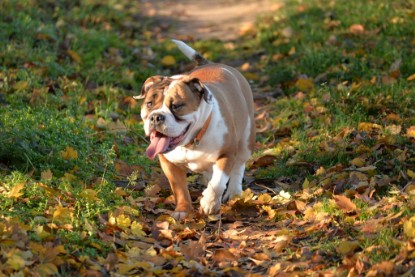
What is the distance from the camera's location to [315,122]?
26.1 ft

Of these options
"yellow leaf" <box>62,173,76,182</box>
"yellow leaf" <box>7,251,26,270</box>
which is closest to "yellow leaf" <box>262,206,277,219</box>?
"yellow leaf" <box>62,173,76,182</box>

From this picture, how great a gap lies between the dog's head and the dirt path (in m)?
6.44

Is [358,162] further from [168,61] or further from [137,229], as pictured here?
[168,61]

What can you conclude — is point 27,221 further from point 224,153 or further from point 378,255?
point 378,255

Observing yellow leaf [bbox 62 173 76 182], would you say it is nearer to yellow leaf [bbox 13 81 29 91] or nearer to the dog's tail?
the dog's tail

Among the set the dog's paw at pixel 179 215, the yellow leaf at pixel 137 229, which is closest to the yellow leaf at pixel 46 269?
the yellow leaf at pixel 137 229

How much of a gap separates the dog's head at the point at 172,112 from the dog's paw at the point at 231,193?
0.80 meters

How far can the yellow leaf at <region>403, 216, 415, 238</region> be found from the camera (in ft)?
15.3

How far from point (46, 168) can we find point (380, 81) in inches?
155

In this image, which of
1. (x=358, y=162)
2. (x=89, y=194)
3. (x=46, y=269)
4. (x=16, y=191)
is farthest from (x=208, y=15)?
(x=46, y=269)

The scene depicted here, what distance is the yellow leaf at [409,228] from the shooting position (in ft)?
15.3

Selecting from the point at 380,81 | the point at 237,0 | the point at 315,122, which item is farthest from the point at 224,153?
the point at 237,0

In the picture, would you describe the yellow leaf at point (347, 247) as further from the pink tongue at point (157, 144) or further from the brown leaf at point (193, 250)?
the pink tongue at point (157, 144)

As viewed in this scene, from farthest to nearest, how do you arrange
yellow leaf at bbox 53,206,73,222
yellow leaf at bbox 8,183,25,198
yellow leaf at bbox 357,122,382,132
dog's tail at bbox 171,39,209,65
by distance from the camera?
yellow leaf at bbox 357,122,382,132 < dog's tail at bbox 171,39,209,65 < yellow leaf at bbox 8,183,25,198 < yellow leaf at bbox 53,206,73,222
